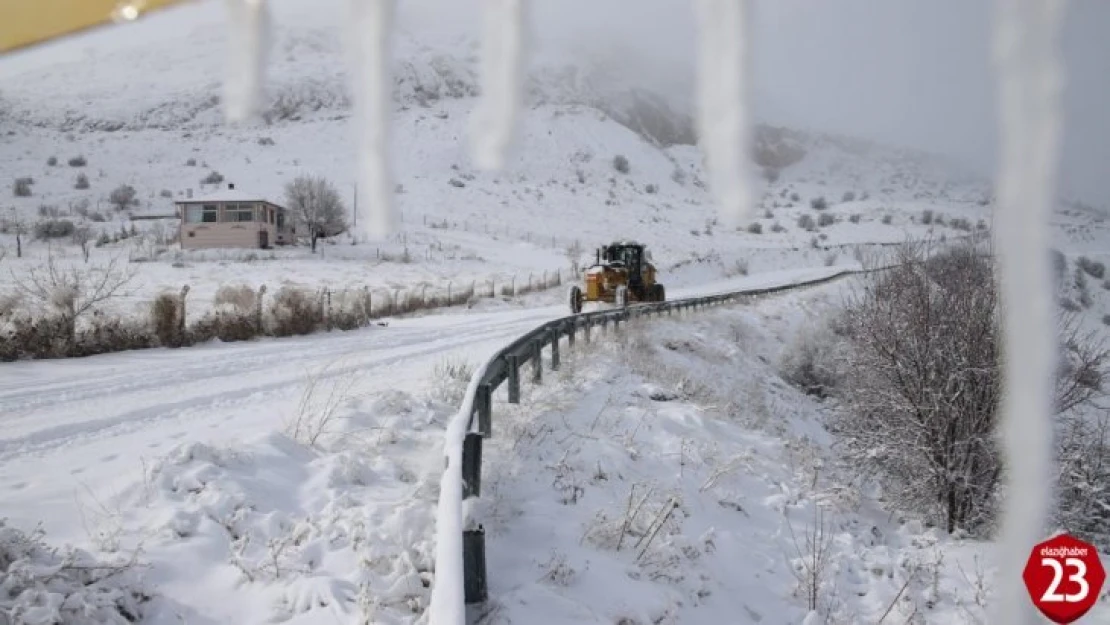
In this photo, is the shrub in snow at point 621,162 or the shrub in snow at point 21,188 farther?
the shrub in snow at point 21,188

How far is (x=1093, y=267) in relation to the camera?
40469 millimetres

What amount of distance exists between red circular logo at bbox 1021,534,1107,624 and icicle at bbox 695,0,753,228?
1966 mm

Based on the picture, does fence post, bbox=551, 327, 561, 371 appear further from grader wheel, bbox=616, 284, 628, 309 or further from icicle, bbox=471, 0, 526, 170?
grader wheel, bbox=616, 284, 628, 309

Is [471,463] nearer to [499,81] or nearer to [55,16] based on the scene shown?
[499,81]

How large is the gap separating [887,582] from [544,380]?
5250mm

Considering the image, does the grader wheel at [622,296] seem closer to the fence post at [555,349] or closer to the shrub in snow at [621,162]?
the fence post at [555,349]

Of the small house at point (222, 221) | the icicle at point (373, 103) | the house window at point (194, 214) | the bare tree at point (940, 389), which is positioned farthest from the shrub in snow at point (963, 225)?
the house window at point (194, 214)

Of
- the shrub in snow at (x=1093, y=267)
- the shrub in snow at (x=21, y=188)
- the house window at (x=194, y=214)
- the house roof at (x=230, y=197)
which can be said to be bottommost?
the shrub in snow at (x=1093, y=267)

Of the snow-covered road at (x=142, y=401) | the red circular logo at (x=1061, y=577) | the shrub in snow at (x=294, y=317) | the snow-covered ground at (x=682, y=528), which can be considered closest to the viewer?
the red circular logo at (x=1061, y=577)

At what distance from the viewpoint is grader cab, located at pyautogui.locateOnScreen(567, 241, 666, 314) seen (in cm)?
2123

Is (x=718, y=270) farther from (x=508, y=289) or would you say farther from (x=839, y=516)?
(x=839, y=516)

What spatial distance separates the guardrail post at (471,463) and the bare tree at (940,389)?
6.30 metres

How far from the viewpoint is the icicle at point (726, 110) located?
1.34 metres

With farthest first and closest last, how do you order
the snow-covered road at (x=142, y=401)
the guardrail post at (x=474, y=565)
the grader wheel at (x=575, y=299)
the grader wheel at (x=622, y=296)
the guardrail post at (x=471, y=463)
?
the grader wheel at (x=575, y=299) < the grader wheel at (x=622, y=296) < the snow-covered road at (x=142, y=401) < the guardrail post at (x=471, y=463) < the guardrail post at (x=474, y=565)
